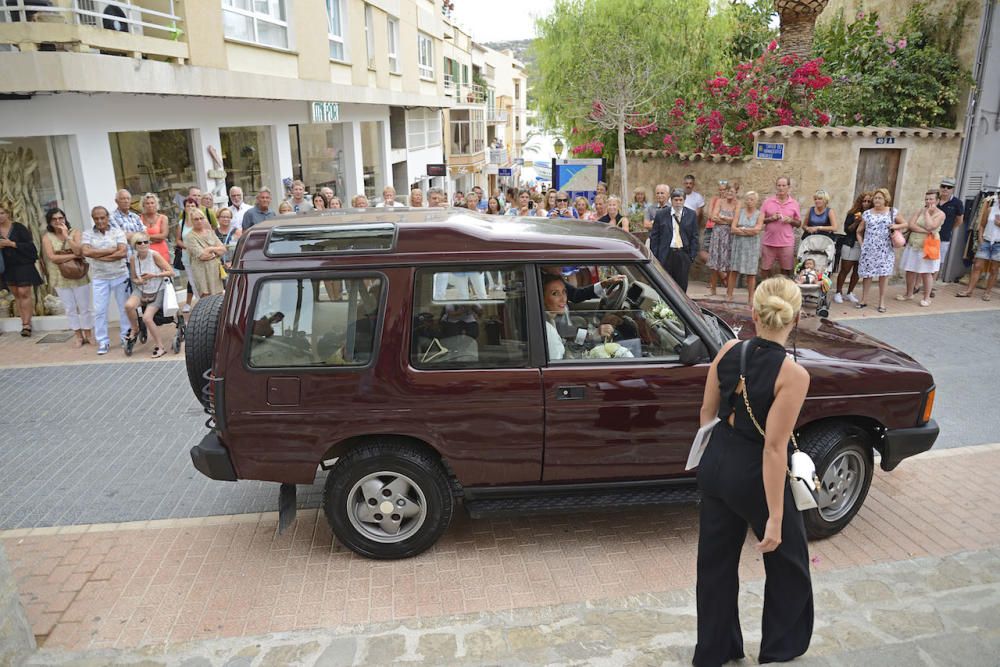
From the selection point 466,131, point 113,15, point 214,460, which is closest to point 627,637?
point 214,460

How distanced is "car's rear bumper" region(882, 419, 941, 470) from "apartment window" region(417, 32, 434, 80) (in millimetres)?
25907

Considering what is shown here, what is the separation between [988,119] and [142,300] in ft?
46.5

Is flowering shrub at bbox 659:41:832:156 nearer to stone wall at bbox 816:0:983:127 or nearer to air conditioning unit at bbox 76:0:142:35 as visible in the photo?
stone wall at bbox 816:0:983:127

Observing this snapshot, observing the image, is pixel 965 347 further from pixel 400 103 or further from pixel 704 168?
pixel 400 103

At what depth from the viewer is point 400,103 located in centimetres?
2320

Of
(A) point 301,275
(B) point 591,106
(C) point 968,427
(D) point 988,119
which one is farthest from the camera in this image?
(B) point 591,106

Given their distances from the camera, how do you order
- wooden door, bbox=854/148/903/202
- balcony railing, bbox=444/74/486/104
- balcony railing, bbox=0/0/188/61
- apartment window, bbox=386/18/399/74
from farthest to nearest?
balcony railing, bbox=444/74/486/104 → apartment window, bbox=386/18/399/74 → wooden door, bbox=854/148/903/202 → balcony railing, bbox=0/0/188/61

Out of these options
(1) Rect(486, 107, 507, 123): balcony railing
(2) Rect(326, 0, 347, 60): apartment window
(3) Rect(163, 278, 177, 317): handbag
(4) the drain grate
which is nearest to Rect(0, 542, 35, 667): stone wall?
(3) Rect(163, 278, 177, 317): handbag

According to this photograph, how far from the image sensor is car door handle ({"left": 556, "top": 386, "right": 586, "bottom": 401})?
4.43m

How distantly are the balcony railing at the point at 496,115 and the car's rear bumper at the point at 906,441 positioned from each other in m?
56.5

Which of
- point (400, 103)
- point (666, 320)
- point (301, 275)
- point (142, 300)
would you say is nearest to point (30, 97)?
point (142, 300)

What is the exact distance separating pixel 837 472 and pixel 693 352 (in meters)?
1.37

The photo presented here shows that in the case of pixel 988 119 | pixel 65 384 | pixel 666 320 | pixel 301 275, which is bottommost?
pixel 65 384

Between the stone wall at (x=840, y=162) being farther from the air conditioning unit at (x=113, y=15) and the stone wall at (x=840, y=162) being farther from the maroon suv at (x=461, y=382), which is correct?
the air conditioning unit at (x=113, y=15)
